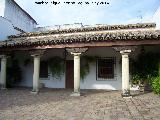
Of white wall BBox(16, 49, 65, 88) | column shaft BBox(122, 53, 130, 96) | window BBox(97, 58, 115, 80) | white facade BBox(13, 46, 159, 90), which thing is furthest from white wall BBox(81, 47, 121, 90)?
column shaft BBox(122, 53, 130, 96)

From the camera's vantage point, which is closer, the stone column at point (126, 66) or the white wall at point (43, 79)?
the stone column at point (126, 66)

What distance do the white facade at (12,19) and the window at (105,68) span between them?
7757mm

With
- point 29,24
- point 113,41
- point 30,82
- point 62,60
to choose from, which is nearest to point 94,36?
point 113,41

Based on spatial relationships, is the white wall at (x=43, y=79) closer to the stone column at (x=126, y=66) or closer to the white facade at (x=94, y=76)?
the white facade at (x=94, y=76)

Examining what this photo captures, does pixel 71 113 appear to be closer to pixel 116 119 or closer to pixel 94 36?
pixel 116 119

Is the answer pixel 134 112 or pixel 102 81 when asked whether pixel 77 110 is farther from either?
pixel 102 81

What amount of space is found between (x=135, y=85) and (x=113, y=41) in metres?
3.91

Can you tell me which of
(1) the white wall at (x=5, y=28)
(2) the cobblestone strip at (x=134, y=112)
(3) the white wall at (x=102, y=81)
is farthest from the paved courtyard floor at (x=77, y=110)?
(1) the white wall at (x=5, y=28)

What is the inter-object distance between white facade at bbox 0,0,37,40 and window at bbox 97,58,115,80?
25.5 feet

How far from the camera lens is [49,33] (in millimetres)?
18188

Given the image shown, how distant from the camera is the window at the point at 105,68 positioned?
15.6 metres

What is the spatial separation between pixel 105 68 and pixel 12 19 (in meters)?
9.92

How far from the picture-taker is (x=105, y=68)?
15.8m

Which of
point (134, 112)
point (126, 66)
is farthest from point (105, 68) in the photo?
point (134, 112)
